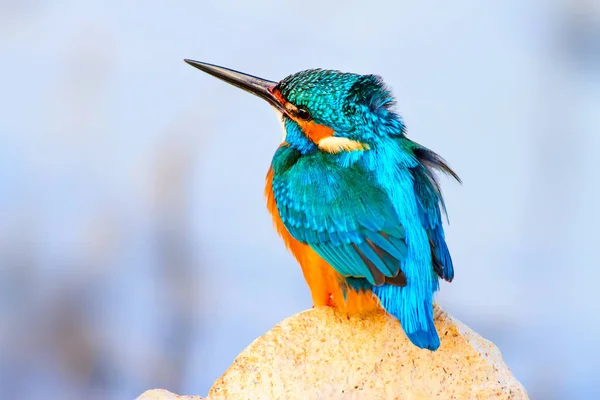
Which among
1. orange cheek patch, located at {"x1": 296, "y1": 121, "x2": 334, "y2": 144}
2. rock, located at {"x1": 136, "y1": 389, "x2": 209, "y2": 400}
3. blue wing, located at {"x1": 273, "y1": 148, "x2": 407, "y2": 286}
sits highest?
orange cheek patch, located at {"x1": 296, "y1": 121, "x2": 334, "y2": 144}

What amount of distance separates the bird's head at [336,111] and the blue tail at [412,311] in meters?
0.45

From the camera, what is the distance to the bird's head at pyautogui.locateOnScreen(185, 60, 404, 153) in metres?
2.76

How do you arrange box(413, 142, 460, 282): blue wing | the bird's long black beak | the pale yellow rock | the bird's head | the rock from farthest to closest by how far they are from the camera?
the bird's long black beak, the bird's head, box(413, 142, 460, 282): blue wing, the pale yellow rock, the rock

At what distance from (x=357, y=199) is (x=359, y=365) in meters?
0.46

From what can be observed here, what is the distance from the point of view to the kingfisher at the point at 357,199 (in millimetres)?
2549

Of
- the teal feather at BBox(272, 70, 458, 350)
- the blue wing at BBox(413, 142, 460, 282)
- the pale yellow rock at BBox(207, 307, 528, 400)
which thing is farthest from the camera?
the blue wing at BBox(413, 142, 460, 282)

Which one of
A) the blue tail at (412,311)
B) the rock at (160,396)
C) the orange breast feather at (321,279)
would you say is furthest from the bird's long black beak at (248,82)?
the rock at (160,396)

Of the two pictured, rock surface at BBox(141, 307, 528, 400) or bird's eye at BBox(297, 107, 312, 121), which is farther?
bird's eye at BBox(297, 107, 312, 121)

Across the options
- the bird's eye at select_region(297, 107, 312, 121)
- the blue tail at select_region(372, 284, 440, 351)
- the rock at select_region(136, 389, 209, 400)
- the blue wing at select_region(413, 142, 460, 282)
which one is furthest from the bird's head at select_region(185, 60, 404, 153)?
the rock at select_region(136, 389, 209, 400)

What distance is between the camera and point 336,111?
9.05ft

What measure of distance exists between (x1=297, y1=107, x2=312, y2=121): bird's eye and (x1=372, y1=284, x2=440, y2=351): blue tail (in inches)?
22.1

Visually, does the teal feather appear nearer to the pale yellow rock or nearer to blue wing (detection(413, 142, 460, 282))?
blue wing (detection(413, 142, 460, 282))

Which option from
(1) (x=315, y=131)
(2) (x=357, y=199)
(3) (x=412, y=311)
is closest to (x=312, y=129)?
(1) (x=315, y=131)

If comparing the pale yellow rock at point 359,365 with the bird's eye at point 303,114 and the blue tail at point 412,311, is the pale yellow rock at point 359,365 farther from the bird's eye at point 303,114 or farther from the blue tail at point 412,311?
the bird's eye at point 303,114
